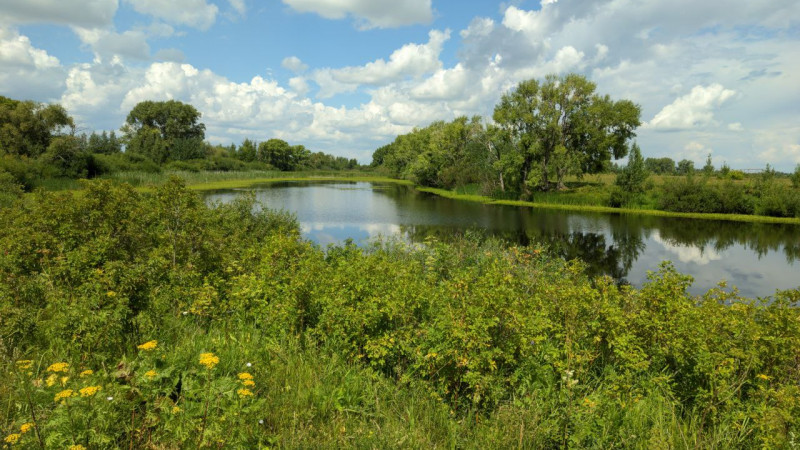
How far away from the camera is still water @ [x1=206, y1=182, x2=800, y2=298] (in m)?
16.7

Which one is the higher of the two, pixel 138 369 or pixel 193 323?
pixel 138 369

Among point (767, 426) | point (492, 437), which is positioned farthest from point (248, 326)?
point (767, 426)

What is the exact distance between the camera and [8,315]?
481 cm

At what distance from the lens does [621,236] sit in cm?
2478

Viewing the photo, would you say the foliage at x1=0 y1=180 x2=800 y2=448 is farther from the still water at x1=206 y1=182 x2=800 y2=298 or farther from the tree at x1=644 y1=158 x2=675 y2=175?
the tree at x1=644 y1=158 x2=675 y2=175

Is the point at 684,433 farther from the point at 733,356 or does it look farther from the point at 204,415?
the point at 204,415

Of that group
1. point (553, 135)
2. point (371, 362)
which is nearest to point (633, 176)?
point (553, 135)

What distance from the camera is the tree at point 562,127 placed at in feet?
144

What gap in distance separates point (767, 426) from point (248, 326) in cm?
578

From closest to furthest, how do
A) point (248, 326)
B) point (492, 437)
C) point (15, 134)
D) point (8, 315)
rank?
point (492, 437) → point (8, 315) → point (248, 326) → point (15, 134)

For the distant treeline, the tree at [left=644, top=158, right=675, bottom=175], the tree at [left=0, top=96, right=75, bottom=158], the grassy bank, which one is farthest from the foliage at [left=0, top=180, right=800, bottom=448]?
the tree at [left=644, top=158, right=675, bottom=175]

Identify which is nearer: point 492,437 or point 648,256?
point 492,437

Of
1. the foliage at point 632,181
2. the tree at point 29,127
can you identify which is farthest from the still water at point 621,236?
the tree at point 29,127

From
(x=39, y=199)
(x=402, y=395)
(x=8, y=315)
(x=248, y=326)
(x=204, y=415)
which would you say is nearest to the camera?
(x=204, y=415)
